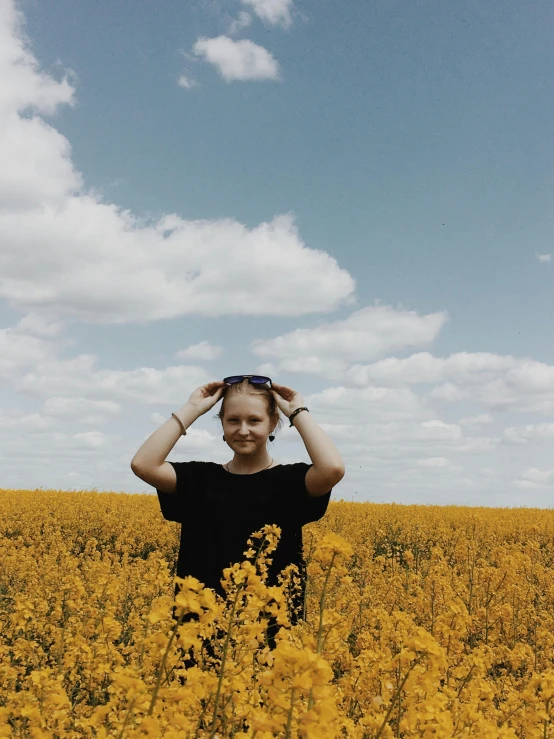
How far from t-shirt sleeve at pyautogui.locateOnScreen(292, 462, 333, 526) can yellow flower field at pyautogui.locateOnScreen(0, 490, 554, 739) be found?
11.3 inches

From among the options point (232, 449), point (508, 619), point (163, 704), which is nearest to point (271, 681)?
point (163, 704)

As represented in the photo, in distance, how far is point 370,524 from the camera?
13508 millimetres

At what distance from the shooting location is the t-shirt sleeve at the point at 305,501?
3.47 metres

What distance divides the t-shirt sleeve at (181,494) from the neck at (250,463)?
0.23m

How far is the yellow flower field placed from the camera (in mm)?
1616

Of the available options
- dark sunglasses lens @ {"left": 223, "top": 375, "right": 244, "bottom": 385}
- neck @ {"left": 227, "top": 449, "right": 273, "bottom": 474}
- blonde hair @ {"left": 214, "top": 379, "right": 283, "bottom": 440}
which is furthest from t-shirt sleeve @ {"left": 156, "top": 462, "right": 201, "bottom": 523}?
dark sunglasses lens @ {"left": 223, "top": 375, "right": 244, "bottom": 385}

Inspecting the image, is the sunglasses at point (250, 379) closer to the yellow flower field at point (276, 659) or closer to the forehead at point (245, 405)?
the forehead at point (245, 405)

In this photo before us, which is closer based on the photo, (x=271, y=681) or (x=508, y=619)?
(x=271, y=681)

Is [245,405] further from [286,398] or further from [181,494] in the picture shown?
[181,494]

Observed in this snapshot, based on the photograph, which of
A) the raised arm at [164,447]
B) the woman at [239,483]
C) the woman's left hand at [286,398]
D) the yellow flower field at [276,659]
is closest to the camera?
the yellow flower field at [276,659]

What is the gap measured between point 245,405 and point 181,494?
62 cm

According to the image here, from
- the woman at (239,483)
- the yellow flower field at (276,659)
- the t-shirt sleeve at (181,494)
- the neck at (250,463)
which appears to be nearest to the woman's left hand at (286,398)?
the woman at (239,483)

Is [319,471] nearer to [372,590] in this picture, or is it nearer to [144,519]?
[372,590]

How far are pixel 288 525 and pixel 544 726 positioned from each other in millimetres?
1484
